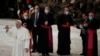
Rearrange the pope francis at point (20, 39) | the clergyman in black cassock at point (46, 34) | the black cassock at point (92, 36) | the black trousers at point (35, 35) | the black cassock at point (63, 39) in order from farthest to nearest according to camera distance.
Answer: the black trousers at point (35, 35)
the black cassock at point (63, 39)
the clergyman in black cassock at point (46, 34)
the black cassock at point (92, 36)
the pope francis at point (20, 39)

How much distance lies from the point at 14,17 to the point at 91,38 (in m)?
14.8

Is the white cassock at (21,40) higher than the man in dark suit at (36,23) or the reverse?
the reverse

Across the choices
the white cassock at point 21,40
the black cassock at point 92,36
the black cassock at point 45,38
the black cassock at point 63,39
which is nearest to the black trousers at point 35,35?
the black cassock at point 45,38

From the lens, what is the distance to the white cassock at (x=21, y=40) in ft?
44.3

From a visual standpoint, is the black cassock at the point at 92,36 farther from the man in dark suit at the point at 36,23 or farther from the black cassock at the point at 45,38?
the man in dark suit at the point at 36,23

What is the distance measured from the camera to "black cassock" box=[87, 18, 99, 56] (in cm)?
1595

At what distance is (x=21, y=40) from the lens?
44.9 feet

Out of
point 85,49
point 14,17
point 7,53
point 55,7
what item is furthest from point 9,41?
point 14,17

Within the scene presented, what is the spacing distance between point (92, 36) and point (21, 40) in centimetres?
345

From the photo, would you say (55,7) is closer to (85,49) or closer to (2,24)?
(2,24)

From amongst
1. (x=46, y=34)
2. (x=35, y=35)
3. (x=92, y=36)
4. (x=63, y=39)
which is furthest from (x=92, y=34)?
(x=35, y=35)

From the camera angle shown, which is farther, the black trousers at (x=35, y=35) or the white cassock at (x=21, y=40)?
the black trousers at (x=35, y=35)

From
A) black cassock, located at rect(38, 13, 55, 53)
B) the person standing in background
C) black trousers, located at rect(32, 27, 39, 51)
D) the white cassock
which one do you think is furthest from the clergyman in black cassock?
the white cassock

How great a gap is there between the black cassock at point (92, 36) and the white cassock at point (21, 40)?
307 centimetres
